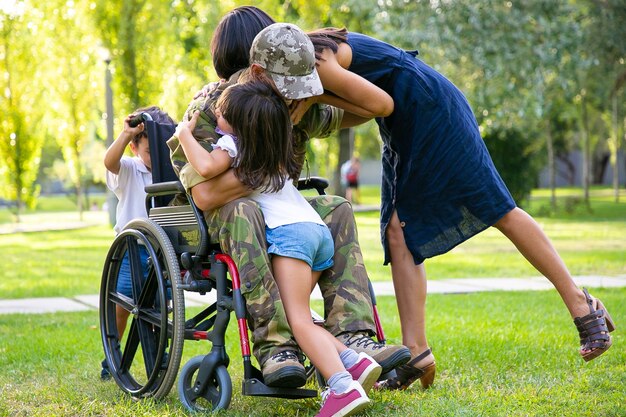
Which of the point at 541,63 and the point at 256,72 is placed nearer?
the point at 256,72

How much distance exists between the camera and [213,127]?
316cm

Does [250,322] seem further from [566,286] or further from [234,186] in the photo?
[566,286]

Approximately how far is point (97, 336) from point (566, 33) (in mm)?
11177

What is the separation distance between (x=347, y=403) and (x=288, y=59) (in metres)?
1.15

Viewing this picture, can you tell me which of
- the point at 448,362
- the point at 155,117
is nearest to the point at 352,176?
the point at 448,362

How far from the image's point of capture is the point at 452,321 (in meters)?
5.35

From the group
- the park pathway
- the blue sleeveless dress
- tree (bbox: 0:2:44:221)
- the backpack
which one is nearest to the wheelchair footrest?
the blue sleeveless dress

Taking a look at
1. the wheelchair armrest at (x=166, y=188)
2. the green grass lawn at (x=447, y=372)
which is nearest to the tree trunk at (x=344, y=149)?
the green grass lawn at (x=447, y=372)

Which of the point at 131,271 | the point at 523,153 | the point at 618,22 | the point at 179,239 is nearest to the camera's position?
the point at 179,239

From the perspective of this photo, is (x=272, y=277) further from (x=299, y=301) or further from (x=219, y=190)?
(x=219, y=190)

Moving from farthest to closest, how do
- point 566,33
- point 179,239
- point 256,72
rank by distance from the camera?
point 566,33 → point 179,239 → point 256,72

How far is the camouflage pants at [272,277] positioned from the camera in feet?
9.91

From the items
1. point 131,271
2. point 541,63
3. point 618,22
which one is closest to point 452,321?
point 131,271

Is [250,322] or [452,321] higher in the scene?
[250,322]
